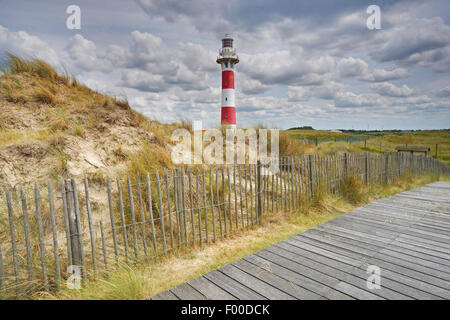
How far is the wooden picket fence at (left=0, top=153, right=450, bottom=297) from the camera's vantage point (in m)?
3.04

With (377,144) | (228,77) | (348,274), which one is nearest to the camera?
(348,274)

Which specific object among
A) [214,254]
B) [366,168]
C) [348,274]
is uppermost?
[366,168]

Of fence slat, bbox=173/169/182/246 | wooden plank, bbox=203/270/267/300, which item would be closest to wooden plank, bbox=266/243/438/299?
wooden plank, bbox=203/270/267/300

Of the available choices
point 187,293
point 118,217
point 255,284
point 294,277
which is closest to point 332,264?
point 294,277

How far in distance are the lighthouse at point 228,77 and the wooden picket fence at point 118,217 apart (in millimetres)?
14185

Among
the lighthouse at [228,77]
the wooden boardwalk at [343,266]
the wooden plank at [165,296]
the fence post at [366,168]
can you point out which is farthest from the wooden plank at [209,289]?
the lighthouse at [228,77]

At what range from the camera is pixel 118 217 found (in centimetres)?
468

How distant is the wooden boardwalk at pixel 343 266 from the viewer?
8.80 ft

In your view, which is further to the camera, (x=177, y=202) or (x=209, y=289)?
(x=177, y=202)

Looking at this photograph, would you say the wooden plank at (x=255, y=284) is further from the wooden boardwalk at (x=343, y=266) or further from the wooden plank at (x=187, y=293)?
the wooden plank at (x=187, y=293)

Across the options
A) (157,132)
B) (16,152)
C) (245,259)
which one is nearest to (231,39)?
(157,132)

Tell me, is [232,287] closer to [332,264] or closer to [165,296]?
[165,296]

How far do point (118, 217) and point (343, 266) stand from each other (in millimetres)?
3807
